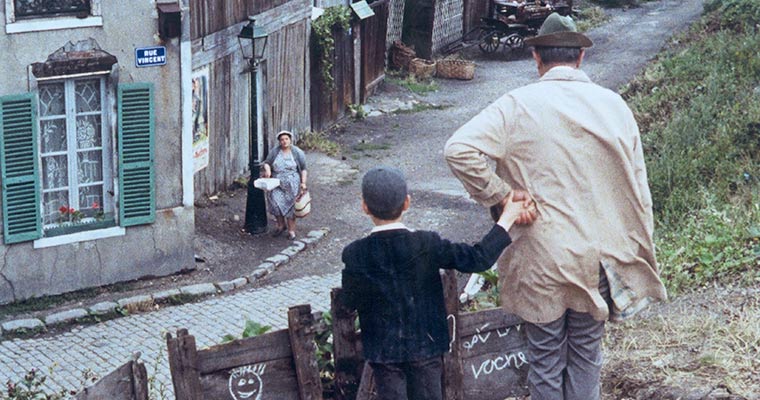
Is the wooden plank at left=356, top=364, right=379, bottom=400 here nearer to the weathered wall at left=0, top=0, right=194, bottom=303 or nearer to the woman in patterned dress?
the weathered wall at left=0, top=0, right=194, bottom=303

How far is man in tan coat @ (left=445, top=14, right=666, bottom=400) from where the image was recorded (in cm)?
460

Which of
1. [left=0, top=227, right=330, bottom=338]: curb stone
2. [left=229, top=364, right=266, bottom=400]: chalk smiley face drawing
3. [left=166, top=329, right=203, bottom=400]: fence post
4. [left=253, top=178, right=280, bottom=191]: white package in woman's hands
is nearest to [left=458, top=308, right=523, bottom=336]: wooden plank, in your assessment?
[left=229, top=364, right=266, bottom=400]: chalk smiley face drawing

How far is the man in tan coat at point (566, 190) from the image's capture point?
4.60 metres

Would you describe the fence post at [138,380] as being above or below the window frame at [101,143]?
above

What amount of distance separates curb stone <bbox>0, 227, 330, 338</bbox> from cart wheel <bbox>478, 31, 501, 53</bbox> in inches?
593

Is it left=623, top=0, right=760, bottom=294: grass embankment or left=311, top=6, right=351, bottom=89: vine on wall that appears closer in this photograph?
left=623, top=0, right=760, bottom=294: grass embankment

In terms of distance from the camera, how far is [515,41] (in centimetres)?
2905

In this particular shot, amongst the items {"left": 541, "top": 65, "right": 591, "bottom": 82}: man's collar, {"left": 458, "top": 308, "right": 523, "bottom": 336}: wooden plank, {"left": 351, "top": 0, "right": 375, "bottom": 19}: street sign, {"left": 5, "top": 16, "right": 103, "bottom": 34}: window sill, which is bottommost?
{"left": 351, "top": 0, "right": 375, "bottom": 19}: street sign

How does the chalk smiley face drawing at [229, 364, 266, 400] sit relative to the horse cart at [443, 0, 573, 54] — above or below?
above

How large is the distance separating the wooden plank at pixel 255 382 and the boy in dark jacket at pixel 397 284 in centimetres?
56

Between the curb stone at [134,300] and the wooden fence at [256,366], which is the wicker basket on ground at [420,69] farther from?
the wooden fence at [256,366]

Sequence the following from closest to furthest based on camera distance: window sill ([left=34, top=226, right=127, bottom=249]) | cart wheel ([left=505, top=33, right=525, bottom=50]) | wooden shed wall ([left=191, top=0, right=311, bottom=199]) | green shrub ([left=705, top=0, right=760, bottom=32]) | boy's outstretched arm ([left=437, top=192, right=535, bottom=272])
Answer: boy's outstretched arm ([left=437, top=192, right=535, bottom=272])
window sill ([left=34, top=226, right=127, bottom=249])
wooden shed wall ([left=191, top=0, right=311, bottom=199])
green shrub ([left=705, top=0, right=760, bottom=32])
cart wheel ([left=505, top=33, right=525, bottom=50])

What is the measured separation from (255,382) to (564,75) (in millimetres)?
1950

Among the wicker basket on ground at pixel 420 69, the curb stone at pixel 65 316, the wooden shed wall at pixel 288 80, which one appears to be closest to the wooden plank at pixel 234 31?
the wooden shed wall at pixel 288 80
